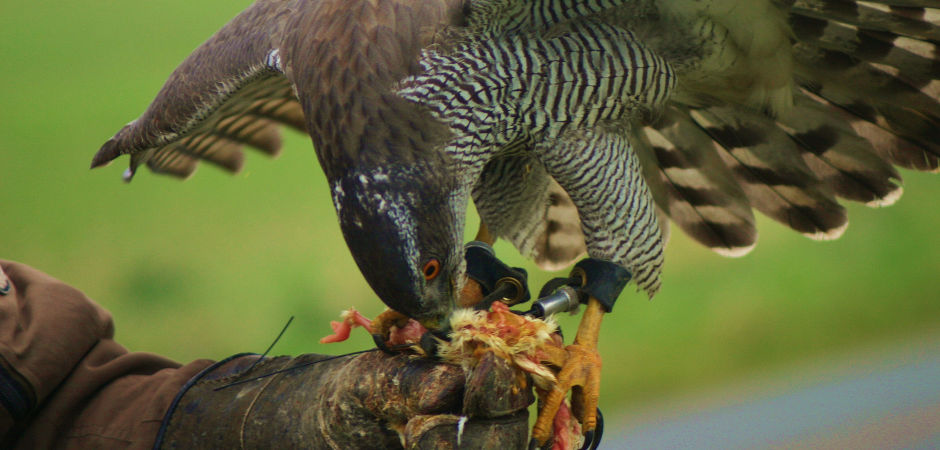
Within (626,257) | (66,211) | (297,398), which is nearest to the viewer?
(297,398)

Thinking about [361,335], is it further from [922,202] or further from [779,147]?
[922,202]

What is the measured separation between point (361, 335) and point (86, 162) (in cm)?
189

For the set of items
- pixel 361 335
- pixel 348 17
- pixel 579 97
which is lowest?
pixel 361 335

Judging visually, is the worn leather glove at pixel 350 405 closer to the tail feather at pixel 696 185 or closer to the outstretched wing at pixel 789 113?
the outstretched wing at pixel 789 113

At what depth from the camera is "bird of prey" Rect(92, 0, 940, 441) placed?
5.60 feet

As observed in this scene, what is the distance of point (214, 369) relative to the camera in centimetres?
193

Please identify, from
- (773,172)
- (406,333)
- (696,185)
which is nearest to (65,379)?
(406,333)

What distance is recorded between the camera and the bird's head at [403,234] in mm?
1610

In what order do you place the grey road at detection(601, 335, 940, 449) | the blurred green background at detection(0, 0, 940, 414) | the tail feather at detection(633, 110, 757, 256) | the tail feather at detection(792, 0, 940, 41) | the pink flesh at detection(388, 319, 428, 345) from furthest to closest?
the blurred green background at detection(0, 0, 940, 414), the grey road at detection(601, 335, 940, 449), the tail feather at detection(633, 110, 757, 256), the tail feather at detection(792, 0, 940, 41), the pink flesh at detection(388, 319, 428, 345)

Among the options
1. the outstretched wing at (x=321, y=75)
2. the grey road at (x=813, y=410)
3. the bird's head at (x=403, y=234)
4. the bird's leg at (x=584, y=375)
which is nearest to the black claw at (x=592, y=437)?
the bird's leg at (x=584, y=375)

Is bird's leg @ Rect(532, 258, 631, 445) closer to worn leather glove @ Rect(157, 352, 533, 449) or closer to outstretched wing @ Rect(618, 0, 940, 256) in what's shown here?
worn leather glove @ Rect(157, 352, 533, 449)

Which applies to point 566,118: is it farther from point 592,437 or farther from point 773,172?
point 773,172

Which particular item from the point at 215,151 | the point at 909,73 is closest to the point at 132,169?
the point at 215,151

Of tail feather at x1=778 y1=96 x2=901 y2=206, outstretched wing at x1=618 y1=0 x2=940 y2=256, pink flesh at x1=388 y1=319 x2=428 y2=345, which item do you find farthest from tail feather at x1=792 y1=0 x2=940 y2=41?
pink flesh at x1=388 y1=319 x2=428 y2=345
